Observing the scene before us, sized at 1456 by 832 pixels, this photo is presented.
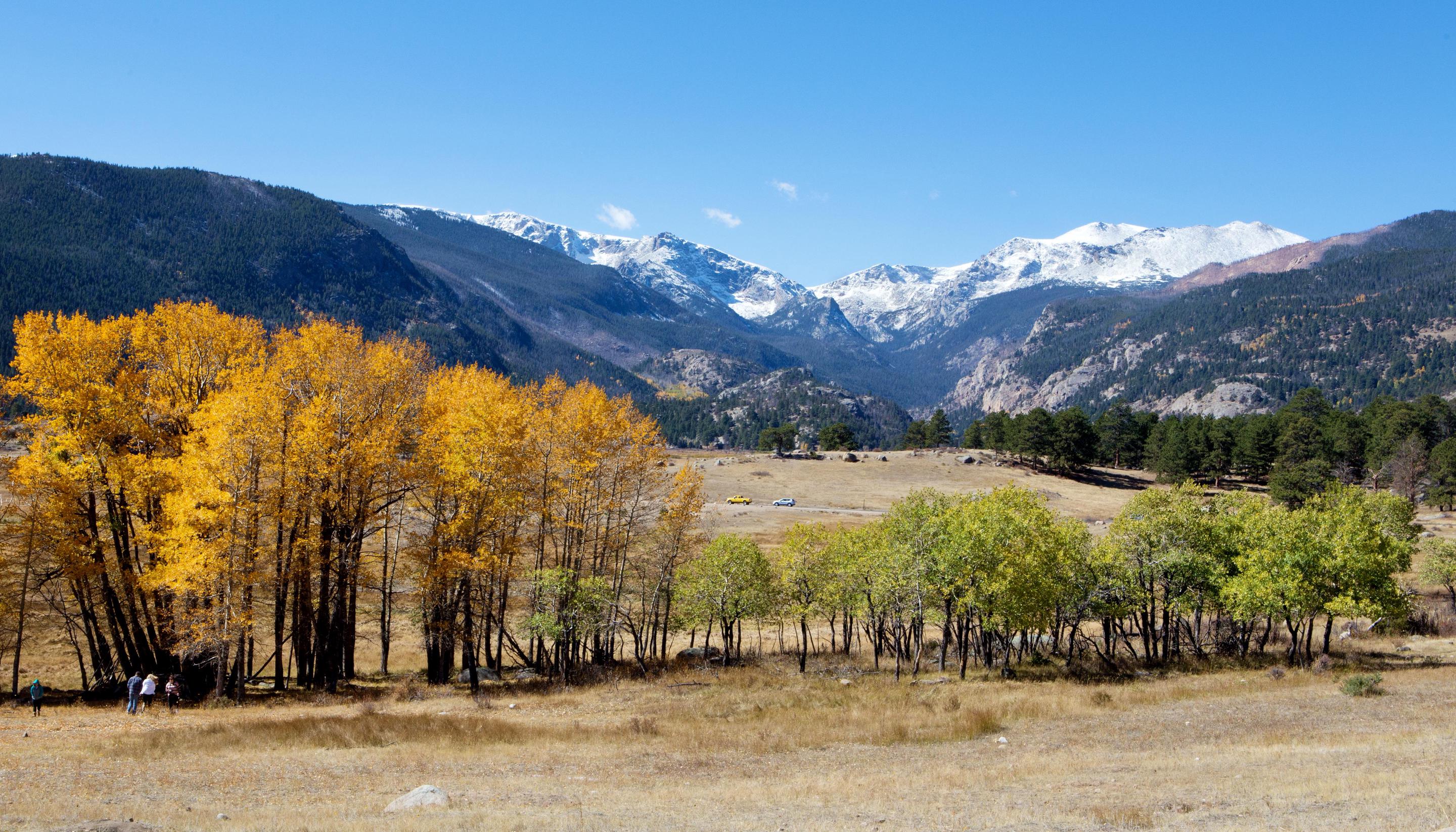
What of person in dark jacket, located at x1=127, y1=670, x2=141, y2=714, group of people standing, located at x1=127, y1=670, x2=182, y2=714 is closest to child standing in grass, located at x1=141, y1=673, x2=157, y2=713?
group of people standing, located at x1=127, y1=670, x2=182, y2=714

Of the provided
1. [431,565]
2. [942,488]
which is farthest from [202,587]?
[942,488]

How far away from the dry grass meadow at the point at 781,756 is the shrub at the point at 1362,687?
56cm

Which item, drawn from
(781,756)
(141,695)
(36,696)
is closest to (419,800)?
(781,756)

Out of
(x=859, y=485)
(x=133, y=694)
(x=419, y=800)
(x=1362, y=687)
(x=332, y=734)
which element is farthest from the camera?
(x=859, y=485)

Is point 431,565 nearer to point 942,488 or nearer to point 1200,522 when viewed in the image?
point 1200,522

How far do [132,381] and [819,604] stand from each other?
3513 centimetres

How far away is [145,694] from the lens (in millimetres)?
30703

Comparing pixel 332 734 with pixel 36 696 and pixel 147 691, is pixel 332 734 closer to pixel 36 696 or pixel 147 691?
pixel 147 691

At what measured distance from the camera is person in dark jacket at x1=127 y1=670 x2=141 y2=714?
1173 inches

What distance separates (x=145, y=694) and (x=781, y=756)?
2499 centimetres

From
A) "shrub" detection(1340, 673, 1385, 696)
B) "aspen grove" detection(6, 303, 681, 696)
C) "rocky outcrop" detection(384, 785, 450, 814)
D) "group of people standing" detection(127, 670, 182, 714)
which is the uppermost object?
"aspen grove" detection(6, 303, 681, 696)

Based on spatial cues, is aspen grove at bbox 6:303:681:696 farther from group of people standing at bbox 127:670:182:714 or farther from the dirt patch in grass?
the dirt patch in grass

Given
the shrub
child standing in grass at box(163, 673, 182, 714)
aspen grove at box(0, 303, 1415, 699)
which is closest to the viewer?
child standing in grass at box(163, 673, 182, 714)

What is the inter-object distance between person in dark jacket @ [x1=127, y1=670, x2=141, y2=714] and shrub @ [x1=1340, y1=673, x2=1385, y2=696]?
4726cm
